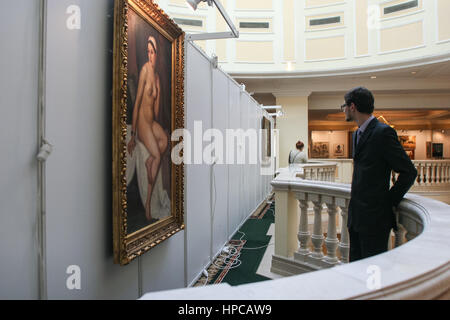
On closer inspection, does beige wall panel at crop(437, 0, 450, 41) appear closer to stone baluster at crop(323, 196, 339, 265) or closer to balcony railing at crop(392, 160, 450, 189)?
balcony railing at crop(392, 160, 450, 189)

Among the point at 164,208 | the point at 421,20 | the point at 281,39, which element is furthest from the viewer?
the point at 281,39

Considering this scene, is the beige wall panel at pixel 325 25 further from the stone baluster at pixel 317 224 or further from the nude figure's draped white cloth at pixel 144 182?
the nude figure's draped white cloth at pixel 144 182

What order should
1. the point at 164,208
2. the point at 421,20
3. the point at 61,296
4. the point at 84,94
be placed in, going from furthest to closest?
the point at 421,20 → the point at 164,208 → the point at 84,94 → the point at 61,296

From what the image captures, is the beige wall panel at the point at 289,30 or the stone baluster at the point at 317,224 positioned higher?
the beige wall panel at the point at 289,30

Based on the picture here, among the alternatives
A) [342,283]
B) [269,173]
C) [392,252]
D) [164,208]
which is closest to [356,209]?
[392,252]

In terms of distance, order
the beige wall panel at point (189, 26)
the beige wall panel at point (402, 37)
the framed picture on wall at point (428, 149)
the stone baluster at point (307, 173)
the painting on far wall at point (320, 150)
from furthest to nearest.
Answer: the painting on far wall at point (320, 150), the framed picture on wall at point (428, 149), the beige wall panel at point (189, 26), the beige wall panel at point (402, 37), the stone baluster at point (307, 173)

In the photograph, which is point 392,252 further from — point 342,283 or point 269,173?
point 269,173

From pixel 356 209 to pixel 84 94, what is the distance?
1936mm

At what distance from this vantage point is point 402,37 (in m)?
10.6

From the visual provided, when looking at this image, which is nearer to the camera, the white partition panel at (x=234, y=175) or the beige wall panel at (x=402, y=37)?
the white partition panel at (x=234, y=175)

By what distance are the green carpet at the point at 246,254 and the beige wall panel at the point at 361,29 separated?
25.5ft

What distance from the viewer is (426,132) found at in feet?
72.3

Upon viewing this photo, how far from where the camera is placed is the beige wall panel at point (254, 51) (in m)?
11.9

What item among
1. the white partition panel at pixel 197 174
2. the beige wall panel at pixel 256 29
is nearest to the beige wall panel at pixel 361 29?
the beige wall panel at pixel 256 29
